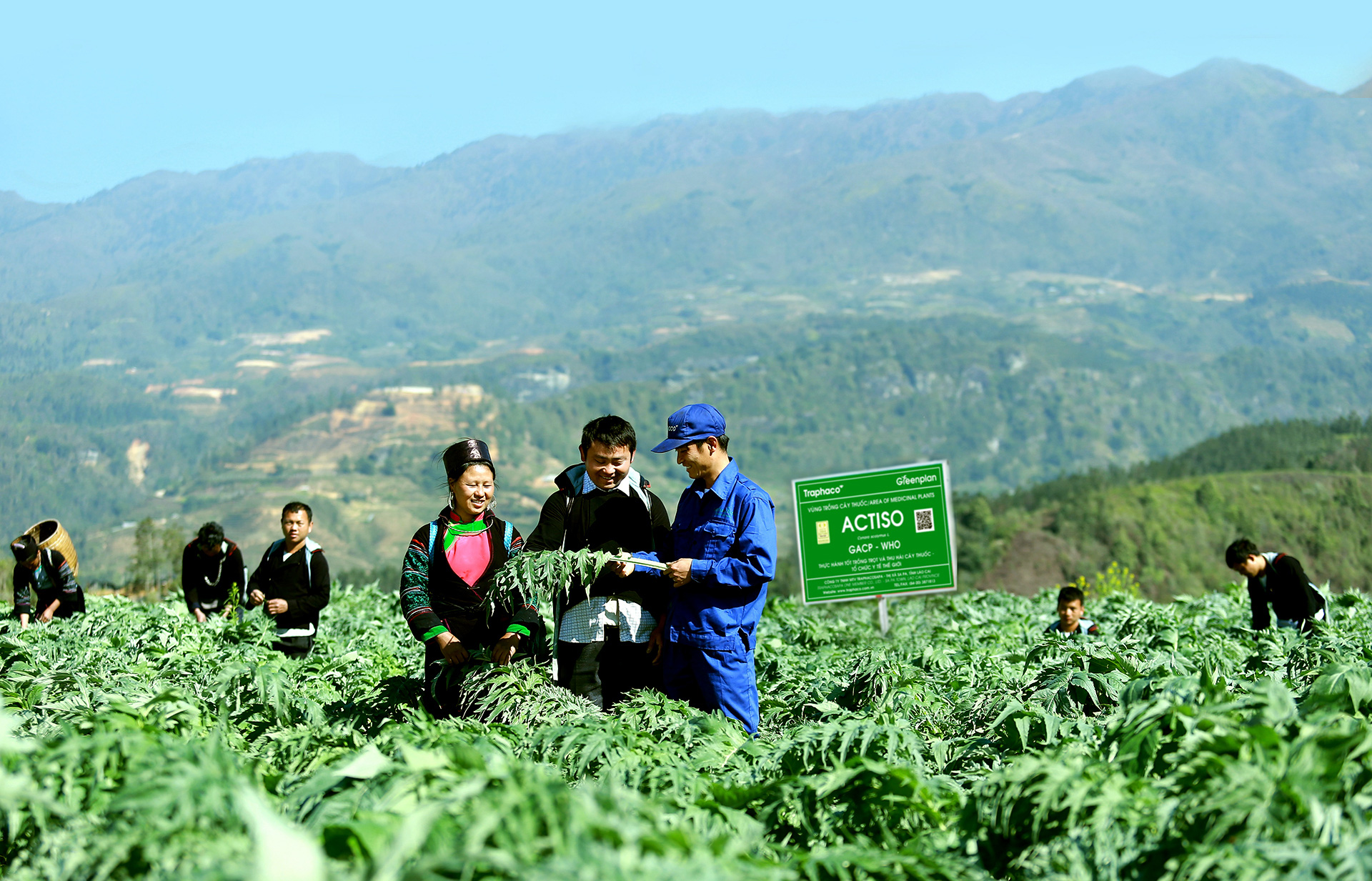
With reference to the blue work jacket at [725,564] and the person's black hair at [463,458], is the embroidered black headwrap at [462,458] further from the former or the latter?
the blue work jacket at [725,564]

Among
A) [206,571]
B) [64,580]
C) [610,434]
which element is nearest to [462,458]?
[610,434]

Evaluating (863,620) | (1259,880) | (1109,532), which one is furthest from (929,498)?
(1109,532)

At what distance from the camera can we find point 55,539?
1095cm

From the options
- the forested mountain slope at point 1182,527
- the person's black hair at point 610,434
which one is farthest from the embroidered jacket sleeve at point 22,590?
the forested mountain slope at point 1182,527

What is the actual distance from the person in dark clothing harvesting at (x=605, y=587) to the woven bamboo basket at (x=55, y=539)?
678 centimetres

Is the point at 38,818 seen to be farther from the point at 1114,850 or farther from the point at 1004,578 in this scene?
the point at 1004,578

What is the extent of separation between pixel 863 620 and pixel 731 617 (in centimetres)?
697

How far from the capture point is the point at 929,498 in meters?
11.9

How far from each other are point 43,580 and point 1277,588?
10312 millimetres

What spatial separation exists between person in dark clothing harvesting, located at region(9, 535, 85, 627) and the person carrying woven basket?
653 centimetres

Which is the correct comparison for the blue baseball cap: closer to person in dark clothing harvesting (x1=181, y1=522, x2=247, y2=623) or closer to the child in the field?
the child in the field

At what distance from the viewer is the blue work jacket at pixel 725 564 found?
216 inches

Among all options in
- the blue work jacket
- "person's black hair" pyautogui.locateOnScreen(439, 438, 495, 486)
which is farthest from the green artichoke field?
"person's black hair" pyautogui.locateOnScreen(439, 438, 495, 486)

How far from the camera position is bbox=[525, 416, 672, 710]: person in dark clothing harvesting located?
221 inches
